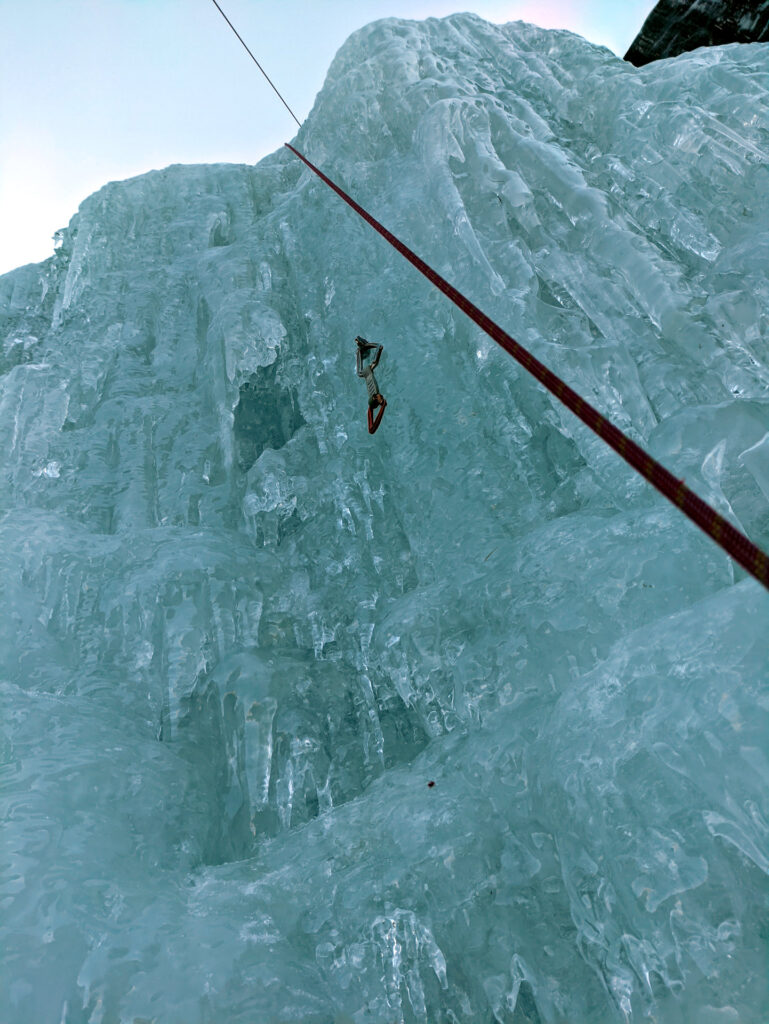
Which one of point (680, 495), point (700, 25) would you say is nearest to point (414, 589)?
point (680, 495)

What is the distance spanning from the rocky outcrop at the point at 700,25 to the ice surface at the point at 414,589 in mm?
1529

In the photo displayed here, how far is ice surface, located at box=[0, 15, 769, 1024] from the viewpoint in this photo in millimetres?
2295

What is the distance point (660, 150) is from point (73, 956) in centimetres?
526

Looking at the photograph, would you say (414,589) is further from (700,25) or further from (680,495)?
(700,25)

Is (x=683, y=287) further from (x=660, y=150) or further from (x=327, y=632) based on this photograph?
(x=327, y=632)

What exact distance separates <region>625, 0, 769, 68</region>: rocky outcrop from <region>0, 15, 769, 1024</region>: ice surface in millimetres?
1529

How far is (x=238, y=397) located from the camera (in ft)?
17.4

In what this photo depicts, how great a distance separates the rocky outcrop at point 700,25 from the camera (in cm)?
744

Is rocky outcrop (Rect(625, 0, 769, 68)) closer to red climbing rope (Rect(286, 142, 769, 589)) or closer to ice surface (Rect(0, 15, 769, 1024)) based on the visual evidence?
ice surface (Rect(0, 15, 769, 1024))

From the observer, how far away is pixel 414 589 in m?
3.96

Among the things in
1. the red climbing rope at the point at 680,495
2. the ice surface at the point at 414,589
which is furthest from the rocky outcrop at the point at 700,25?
the red climbing rope at the point at 680,495

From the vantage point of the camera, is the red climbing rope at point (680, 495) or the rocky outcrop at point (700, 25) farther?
the rocky outcrop at point (700, 25)

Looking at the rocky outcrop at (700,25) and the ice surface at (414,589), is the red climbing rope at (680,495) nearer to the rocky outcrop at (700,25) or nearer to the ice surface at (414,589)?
the ice surface at (414,589)

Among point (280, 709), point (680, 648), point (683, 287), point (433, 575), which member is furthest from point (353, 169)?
point (680, 648)
